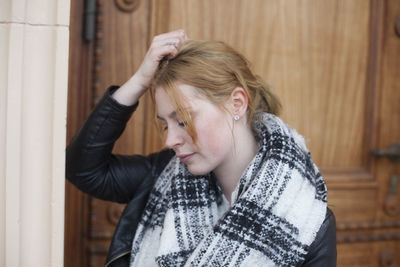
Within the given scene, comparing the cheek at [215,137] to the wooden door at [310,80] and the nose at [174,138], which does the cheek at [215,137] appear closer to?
the nose at [174,138]

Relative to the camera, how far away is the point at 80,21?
1466 mm

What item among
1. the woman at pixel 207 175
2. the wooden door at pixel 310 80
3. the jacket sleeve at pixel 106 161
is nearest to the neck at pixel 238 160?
the woman at pixel 207 175

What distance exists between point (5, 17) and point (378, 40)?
4.81 ft

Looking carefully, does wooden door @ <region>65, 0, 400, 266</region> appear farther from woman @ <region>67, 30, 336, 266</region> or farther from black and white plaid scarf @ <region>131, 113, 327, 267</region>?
black and white plaid scarf @ <region>131, 113, 327, 267</region>

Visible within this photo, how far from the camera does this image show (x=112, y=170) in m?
1.35

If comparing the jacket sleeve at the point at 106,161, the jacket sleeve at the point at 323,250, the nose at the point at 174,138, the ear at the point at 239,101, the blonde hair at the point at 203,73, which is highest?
the blonde hair at the point at 203,73

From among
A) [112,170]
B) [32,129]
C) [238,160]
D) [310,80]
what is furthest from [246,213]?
[310,80]

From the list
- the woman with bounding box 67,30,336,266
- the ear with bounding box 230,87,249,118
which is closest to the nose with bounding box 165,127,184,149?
the woman with bounding box 67,30,336,266

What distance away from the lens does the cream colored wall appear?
2.42ft

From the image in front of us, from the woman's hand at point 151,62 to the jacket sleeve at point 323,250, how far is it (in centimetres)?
57

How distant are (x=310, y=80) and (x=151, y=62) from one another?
77 centimetres

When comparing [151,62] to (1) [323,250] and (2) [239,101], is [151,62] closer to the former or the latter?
(2) [239,101]

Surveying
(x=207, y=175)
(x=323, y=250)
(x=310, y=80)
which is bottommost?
(x=323, y=250)

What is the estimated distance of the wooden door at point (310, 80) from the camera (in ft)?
4.90
